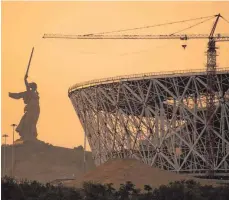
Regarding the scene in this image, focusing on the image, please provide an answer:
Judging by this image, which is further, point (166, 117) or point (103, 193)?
point (166, 117)

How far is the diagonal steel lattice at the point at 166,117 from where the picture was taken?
15088 cm

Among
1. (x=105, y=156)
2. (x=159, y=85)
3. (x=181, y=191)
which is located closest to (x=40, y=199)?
(x=181, y=191)

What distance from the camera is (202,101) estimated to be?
504 feet

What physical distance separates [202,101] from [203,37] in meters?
22.5

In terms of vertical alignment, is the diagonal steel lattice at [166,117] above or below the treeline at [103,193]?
above

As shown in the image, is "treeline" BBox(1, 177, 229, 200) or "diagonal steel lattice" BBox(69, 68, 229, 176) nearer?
"treeline" BBox(1, 177, 229, 200)

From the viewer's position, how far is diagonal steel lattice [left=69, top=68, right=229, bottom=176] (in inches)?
5940

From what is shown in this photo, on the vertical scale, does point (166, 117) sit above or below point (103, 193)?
above

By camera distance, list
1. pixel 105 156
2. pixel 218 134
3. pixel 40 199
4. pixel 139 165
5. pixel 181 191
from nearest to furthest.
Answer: pixel 40 199 < pixel 181 191 < pixel 139 165 < pixel 218 134 < pixel 105 156

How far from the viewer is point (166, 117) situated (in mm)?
157750

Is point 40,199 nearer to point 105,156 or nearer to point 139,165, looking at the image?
point 139,165

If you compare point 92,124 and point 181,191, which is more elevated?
point 92,124

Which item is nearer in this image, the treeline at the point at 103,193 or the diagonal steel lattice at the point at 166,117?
the treeline at the point at 103,193

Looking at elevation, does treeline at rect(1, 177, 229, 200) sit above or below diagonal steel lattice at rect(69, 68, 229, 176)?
below
